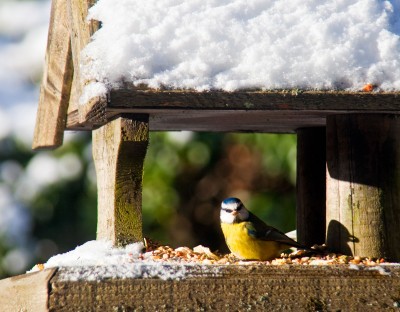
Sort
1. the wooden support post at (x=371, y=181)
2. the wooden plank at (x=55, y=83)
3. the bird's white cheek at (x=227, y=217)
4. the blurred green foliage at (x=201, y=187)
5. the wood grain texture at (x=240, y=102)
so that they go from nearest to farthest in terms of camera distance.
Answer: the wood grain texture at (x=240, y=102) < the wooden support post at (x=371, y=181) < the wooden plank at (x=55, y=83) < the bird's white cheek at (x=227, y=217) < the blurred green foliage at (x=201, y=187)

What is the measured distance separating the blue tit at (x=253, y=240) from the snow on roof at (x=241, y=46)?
91 centimetres

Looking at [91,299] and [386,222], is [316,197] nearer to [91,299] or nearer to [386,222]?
[386,222]

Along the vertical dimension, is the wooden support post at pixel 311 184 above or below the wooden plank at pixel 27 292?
above

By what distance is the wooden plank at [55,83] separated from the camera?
12.9ft

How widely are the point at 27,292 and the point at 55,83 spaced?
59.9 inches

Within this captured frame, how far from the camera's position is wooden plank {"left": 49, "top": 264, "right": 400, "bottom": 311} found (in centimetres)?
264

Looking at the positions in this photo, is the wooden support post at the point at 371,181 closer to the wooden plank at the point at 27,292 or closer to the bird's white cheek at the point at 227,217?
the bird's white cheek at the point at 227,217

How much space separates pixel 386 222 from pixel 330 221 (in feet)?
0.76

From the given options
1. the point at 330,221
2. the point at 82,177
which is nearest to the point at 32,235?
the point at 82,177

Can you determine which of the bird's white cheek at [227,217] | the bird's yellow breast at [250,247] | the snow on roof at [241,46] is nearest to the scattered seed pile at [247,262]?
the bird's yellow breast at [250,247]

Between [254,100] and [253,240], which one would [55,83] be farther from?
[254,100]

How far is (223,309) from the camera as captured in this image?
268 cm

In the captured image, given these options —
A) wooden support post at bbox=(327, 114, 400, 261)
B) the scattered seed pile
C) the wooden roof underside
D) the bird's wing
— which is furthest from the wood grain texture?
the bird's wing

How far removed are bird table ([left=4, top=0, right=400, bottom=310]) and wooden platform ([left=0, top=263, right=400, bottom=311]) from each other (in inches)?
0.9
